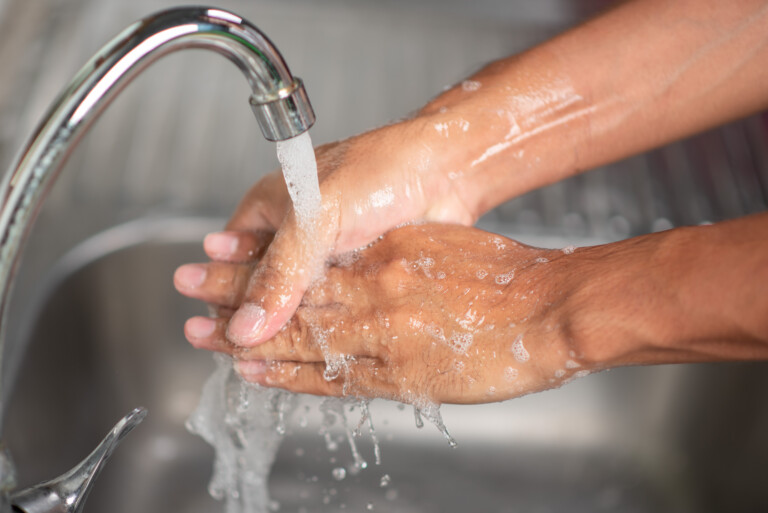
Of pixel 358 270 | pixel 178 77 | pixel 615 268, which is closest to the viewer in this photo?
pixel 615 268

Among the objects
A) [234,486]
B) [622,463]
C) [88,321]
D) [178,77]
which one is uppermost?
[178,77]

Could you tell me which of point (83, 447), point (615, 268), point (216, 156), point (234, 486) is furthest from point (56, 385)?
point (615, 268)

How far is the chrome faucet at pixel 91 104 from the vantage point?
1.33 feet

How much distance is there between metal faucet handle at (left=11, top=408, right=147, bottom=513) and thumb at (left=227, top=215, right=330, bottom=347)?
0.67 feet

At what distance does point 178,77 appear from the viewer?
3.57 feet

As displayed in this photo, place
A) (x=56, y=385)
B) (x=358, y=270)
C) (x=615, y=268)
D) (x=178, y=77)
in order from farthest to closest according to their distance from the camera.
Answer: (x=178, y=77) < (x=56, y=385) < (x=358, y=270) < (x=615, y=268)

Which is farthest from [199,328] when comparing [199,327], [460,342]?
[460,342]

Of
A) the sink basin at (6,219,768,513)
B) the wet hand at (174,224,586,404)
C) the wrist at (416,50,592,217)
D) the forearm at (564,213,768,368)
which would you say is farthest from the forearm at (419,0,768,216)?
the sink basin at (6,219,768,513)

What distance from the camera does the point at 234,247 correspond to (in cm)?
77

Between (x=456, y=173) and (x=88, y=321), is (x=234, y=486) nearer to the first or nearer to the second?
(x=88, y=321)

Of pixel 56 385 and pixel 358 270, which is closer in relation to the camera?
pixel 358 270

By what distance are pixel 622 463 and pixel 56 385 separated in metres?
0.69

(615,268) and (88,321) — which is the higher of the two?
(88,321)

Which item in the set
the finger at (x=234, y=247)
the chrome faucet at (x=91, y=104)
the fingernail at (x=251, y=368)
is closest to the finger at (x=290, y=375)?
the fingernail at (x=251, y=368)
